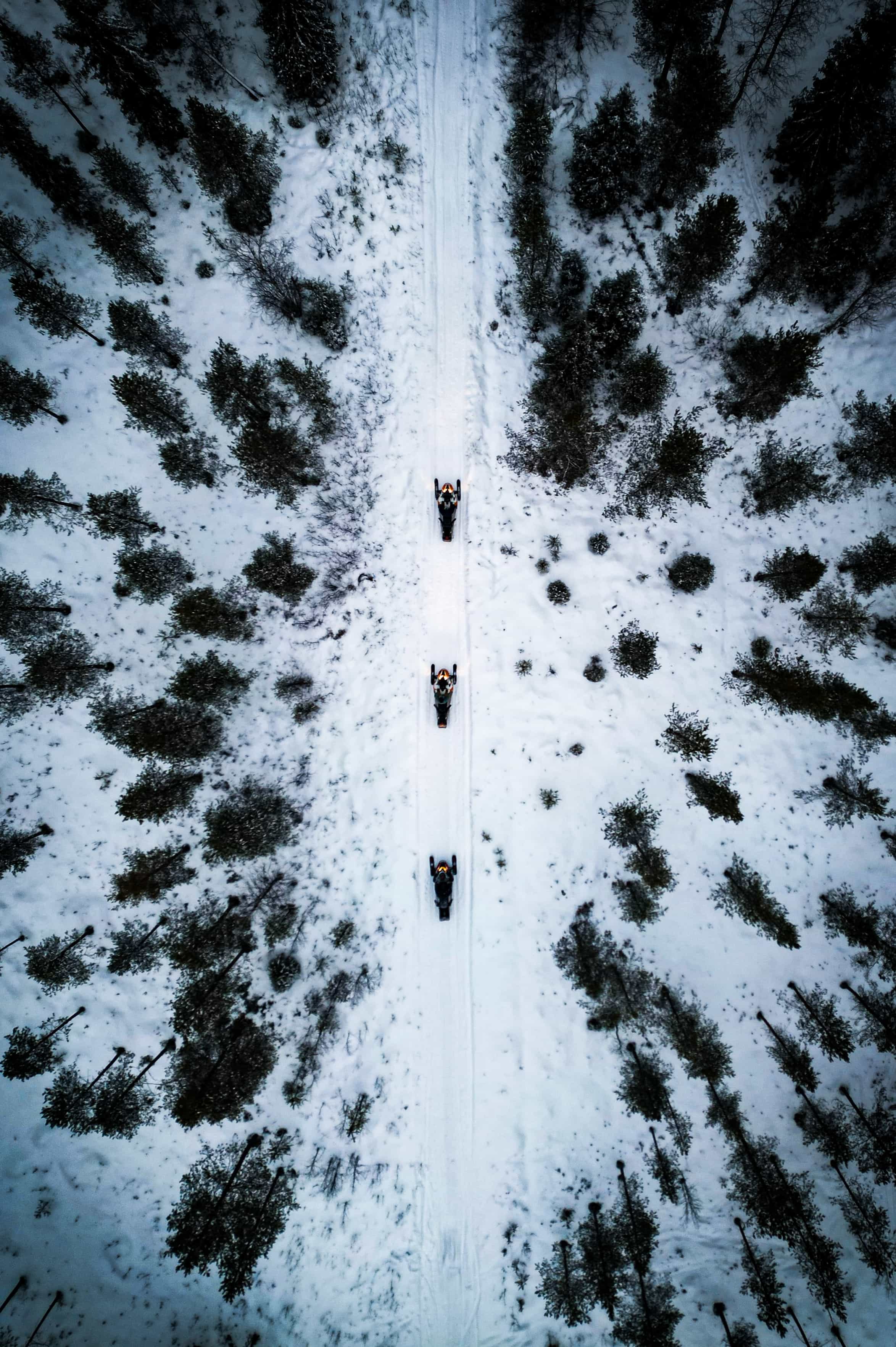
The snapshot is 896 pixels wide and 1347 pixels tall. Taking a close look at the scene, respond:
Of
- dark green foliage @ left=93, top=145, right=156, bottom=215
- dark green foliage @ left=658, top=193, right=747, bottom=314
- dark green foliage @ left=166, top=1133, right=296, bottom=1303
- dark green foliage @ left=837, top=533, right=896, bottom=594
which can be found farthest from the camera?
dark green foliage @ left=837, top=533, right=896, bottom=594

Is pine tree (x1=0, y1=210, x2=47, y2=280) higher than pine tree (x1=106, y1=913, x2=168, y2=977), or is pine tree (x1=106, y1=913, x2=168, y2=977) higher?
pine tree (x1=0, y1=210, x2=47, y2=280)

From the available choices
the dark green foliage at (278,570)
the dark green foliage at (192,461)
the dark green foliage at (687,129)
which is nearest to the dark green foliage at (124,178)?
the dark green foliage at (192,461)

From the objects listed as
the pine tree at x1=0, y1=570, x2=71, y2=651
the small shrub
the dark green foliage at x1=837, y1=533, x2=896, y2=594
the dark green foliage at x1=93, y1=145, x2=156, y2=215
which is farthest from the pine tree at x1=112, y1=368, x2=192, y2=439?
the dark green foliage at x1=837, y1=533, x2=896, y2=594

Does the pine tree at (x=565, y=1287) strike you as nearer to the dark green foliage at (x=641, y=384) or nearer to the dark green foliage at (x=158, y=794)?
the dark green foliage at (x=158, y=794)

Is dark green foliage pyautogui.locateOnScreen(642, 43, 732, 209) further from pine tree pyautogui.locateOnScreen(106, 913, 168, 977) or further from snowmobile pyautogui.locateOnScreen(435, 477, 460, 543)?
pine tree pyautogui.locateOnScreen(106, 913, 168, 977)

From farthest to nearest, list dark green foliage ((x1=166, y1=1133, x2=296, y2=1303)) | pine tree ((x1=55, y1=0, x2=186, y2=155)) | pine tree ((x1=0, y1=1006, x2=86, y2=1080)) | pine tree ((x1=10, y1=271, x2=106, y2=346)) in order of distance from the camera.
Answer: pine tree ((x1=0, y1=1006, x2=86, y2=1080))
pine tree ((x1=10, y1=271, x2=106, y2=346))
dark green foliage ((x1=166, y1=1133, x2=296, y2=1303))
pine tree ((x1=55, y1=0, x2=186, y2=155))

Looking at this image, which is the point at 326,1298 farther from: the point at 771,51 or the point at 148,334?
the point at 771,51

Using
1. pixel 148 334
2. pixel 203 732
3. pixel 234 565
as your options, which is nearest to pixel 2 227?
pixel 148 334
